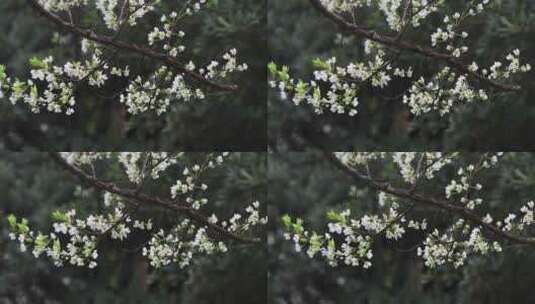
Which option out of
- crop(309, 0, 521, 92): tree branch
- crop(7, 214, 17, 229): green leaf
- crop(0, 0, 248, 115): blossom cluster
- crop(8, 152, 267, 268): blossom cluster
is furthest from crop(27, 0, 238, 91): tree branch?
crop(7, 214, 17, 229): green leaf

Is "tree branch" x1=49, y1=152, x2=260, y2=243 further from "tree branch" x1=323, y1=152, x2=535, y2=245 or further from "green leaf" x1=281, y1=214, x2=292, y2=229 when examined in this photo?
"tree branch" x1=323, y1=152, x2=535, y2=245

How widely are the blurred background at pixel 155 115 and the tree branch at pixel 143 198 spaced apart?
0.22 feet

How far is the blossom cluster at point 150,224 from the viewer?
350 centimetres

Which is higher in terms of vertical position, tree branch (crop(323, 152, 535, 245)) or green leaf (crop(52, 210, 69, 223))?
tree branch (crop(323, 152, 535, 245))

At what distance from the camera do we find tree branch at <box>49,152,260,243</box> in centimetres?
352

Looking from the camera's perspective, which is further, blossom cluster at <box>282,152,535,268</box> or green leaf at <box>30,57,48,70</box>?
blossom cluster at <box>282,152,535,268</box>

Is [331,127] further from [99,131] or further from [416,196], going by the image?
[99,131]

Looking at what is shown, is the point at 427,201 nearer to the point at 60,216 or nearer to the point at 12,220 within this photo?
the point at 60,216

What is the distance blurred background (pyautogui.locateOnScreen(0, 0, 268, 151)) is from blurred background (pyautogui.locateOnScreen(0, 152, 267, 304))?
0.26ft

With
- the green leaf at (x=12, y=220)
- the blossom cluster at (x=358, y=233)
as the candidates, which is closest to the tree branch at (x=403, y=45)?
the blossom cluster at (x=358, y=233)

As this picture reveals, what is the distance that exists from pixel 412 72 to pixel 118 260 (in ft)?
4.11

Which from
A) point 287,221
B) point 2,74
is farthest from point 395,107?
point 2,74

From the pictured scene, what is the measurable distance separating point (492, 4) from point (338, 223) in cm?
96

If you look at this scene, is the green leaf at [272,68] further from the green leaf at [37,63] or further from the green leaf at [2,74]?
the green leaf at [2,74]
